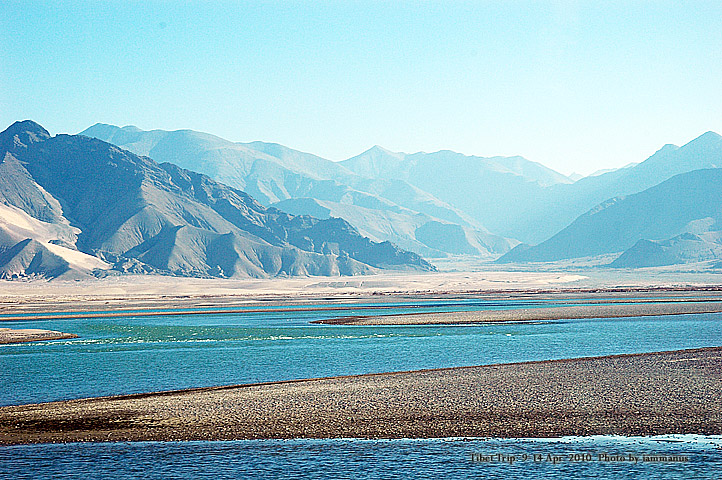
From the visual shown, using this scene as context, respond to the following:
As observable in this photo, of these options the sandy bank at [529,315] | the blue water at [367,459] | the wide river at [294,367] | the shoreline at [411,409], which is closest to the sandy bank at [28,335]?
the wide river at [294,367]

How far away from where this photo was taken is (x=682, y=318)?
269 feet

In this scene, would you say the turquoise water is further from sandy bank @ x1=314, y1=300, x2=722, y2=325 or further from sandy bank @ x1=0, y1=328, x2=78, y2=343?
sandy bank @ x1=314, y1=300, x2=722, y2=325

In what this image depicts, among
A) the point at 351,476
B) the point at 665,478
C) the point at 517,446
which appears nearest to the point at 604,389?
the point at 517,446

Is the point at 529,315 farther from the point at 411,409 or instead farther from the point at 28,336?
the point at 411,409

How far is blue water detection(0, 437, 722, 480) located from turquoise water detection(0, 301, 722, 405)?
13.0m

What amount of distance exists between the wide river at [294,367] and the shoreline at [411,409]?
135cm

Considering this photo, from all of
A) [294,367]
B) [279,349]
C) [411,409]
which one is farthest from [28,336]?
[411,409]

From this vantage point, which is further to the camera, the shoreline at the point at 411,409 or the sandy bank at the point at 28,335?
the sandy bank at the point at 28,335

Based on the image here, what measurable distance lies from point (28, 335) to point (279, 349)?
3079 cm

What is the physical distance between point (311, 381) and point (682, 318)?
180 feet

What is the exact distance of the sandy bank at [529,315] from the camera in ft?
284

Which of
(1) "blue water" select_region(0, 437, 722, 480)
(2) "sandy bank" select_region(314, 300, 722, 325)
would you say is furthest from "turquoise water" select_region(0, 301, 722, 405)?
(1) "blue water" select_region(0, 437, 722, 480)

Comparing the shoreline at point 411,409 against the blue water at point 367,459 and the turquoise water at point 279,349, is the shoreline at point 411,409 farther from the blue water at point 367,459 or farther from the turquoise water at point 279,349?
the turquoise water at point 279,349

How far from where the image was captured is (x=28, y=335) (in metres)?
75.8
